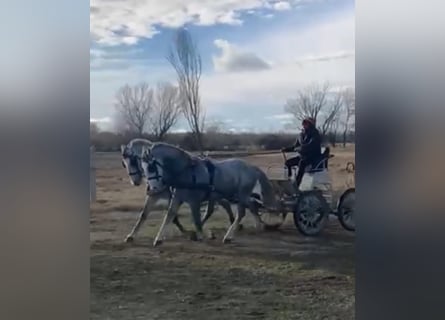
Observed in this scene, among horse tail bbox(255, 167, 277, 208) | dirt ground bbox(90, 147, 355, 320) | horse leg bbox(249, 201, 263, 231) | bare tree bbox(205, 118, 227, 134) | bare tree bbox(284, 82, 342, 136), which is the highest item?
bare tree bbox(284, 82, 342, 136)

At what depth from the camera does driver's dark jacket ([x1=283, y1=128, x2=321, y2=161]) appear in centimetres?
249

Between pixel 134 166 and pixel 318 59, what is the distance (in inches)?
31.4

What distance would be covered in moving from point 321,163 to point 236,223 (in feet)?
1.29

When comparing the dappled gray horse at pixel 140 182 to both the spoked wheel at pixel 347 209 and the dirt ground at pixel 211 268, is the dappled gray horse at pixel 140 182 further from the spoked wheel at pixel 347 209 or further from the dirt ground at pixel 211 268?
the spoked wheel at pixel 347 209

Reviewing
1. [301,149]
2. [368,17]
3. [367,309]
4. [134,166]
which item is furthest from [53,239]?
[368,17]

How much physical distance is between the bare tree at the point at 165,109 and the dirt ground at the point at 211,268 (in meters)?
0.19

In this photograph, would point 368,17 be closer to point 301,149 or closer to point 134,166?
point 301,149

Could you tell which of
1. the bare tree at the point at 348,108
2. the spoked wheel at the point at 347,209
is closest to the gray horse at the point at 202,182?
the spoked wheel at the point at 347,209

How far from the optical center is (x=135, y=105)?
2.50 m

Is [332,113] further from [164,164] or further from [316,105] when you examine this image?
[164,164]

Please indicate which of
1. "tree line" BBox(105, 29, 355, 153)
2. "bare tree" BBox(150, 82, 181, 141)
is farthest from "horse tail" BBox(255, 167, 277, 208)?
"bare tree" BBox(150, 82, 181, 141)

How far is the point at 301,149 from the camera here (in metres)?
2.50

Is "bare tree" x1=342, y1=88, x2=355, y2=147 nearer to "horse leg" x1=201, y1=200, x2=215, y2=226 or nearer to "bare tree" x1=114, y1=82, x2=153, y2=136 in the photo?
"horse leg" x1=201, y1=200, x2=215, y2=226

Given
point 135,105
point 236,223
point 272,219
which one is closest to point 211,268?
point 236,223
